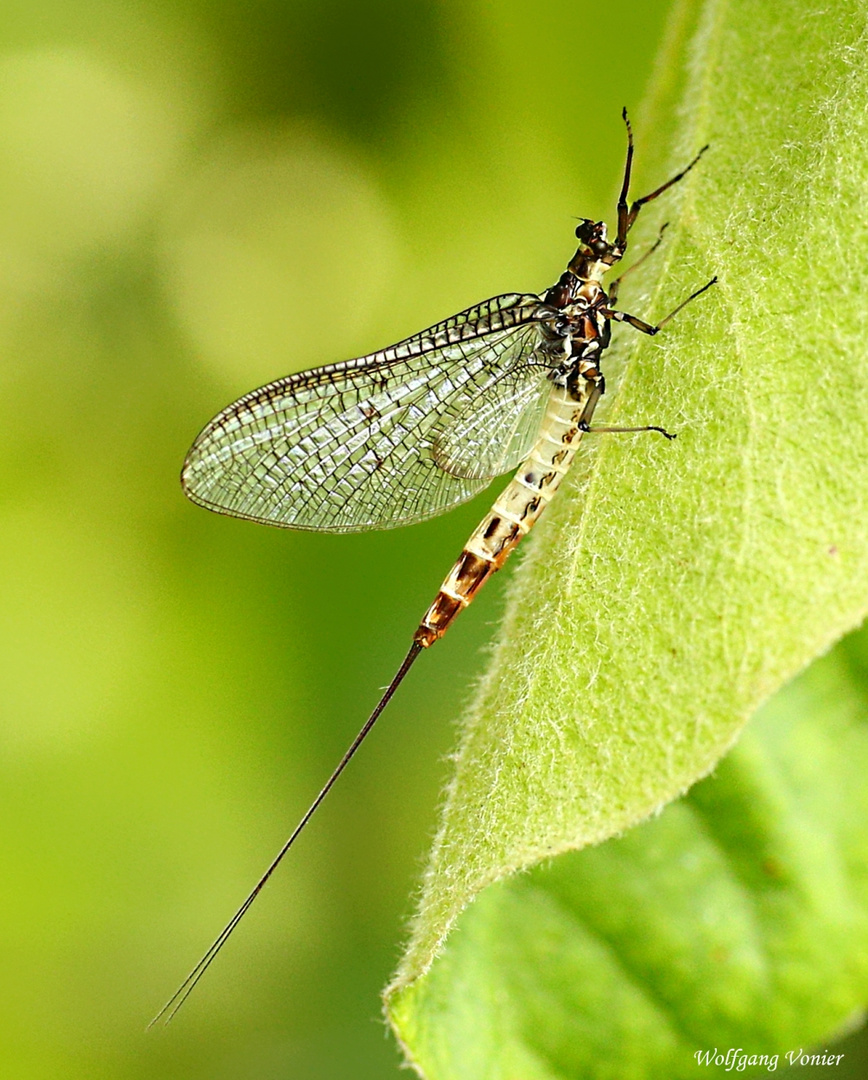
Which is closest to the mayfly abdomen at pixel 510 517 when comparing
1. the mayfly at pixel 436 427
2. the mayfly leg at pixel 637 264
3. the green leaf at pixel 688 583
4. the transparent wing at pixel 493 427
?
the mayfly at pixel 436 427

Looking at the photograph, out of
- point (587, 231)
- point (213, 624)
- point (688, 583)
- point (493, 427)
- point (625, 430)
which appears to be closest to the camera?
Result: point (688, 583)

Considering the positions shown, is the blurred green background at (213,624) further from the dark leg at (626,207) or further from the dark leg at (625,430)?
the dark leg at (625,430)

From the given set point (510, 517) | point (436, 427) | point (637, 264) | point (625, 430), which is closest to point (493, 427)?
point (436, 427)

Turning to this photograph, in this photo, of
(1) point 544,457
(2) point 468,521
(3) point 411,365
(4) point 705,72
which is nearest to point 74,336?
(2) point 468,521

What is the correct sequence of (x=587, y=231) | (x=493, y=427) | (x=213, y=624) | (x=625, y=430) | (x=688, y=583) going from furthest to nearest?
(x=213, y=624) → (x=493, y=427) → (x=587, y=231) → (x=625, y=430) → (x=688, y=583)

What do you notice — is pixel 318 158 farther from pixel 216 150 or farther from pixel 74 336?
pixel 74 336

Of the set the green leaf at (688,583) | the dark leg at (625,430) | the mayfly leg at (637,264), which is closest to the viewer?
the green leaf at (688,583)

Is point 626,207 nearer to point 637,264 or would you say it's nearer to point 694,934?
point 637,264
